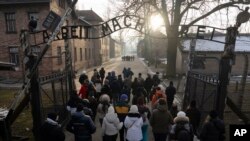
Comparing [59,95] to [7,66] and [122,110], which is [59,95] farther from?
[122,110]

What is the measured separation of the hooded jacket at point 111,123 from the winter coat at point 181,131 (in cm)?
151

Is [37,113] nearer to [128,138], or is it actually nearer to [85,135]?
[85,135]

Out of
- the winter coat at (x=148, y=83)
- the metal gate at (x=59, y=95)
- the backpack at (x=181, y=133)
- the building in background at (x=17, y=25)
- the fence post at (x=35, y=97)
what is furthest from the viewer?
the building in background at (x=17, y=25)

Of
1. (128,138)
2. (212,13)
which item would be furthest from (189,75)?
(212,13)

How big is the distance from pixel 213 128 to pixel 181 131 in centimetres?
98

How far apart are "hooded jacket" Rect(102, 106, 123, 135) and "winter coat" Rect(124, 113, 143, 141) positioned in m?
0.32

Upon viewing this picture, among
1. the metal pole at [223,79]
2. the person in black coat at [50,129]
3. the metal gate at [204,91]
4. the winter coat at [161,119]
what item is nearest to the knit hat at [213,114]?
the winter coat at [161,119]

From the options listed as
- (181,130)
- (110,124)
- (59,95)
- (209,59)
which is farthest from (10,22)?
(181,130)

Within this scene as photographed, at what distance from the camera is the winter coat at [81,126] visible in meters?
6.64

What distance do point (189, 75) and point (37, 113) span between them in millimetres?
6775

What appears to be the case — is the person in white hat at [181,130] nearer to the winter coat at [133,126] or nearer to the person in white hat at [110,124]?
the winter coat at [133,126]

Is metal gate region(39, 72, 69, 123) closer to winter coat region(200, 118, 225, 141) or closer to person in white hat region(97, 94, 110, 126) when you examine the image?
person in white hat region(97, 94, 110, 126)

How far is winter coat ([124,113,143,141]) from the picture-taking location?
6852 mm

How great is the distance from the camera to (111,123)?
7074 mm
